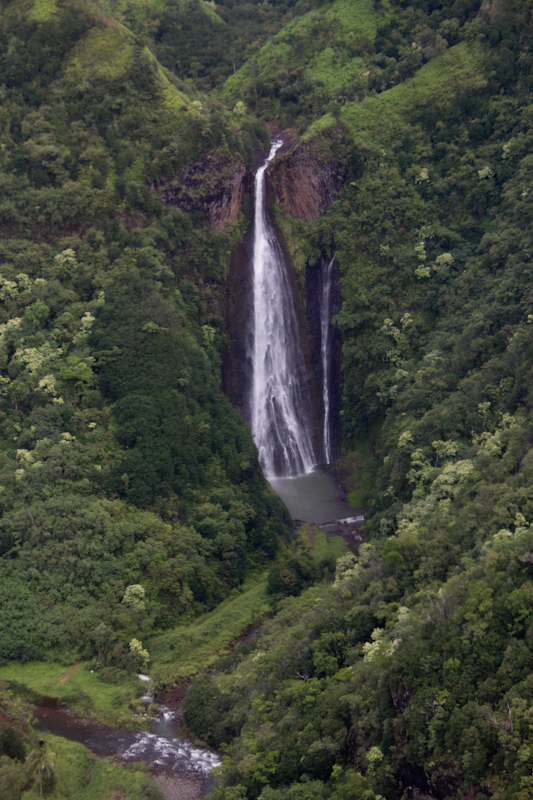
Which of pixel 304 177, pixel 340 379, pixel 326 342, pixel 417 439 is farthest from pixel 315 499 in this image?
pixel 304 177

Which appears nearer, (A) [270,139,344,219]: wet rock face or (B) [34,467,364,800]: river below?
(B) [34,467,364,800]: river below

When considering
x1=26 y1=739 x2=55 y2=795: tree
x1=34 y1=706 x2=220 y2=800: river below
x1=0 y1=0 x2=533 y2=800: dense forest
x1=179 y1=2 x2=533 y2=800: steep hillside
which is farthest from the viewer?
x1=34 y1=706 x2=220 y2=800: river below

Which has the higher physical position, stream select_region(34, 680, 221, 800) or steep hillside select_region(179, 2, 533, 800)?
steep hillside select_region(179, 2, 533, 800)

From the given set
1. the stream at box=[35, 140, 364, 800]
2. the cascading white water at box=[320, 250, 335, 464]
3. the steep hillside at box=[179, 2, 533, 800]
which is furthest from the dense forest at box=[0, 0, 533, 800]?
the stream at box=[35, 140, 364, 800]

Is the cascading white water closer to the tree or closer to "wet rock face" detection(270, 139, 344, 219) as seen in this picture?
"wet rock face" detection(270, 139, 344, 219)

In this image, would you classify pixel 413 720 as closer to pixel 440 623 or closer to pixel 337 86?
pixel 440 623

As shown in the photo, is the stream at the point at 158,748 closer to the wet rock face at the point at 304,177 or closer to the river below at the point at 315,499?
the river below at the point at 315,499

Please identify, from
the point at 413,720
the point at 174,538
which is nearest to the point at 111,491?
the point at 174,538
